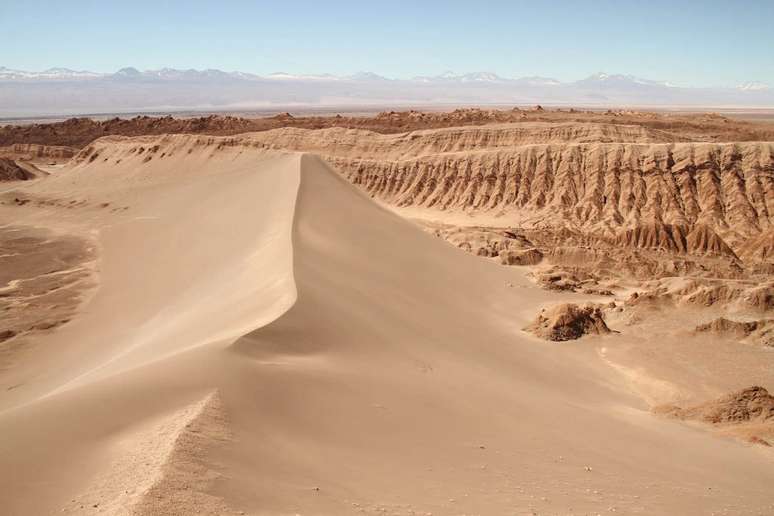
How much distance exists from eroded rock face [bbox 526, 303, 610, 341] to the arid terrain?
6 centimetres

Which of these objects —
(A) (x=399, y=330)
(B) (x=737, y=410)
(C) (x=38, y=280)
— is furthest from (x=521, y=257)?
(C) (x=38, y=280)

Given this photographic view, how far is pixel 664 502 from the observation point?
22.2ft

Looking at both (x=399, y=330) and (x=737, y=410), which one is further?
(x=399, y=330)

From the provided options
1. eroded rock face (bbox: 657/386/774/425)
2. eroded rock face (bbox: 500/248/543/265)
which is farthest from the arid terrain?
eroded rock face (bbox: 500/248/543/265)

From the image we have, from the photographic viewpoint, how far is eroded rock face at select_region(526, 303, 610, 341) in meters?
15.6

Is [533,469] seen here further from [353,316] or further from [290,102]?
[290,102]

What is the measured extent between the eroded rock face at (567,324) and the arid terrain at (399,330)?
6 cm

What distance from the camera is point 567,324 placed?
1575 cm

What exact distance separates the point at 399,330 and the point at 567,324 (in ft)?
17.8

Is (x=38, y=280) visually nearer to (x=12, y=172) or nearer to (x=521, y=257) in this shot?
(x=521, y=257)

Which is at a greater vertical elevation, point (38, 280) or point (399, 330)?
point (399, 330)

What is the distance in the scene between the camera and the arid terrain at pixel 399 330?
606 centimetres

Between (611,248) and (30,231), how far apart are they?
25.9 meters

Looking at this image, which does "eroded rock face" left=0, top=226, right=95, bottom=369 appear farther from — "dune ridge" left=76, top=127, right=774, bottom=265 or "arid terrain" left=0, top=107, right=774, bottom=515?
"dune ridge" left=76, top=127, right=774, bottom=265
